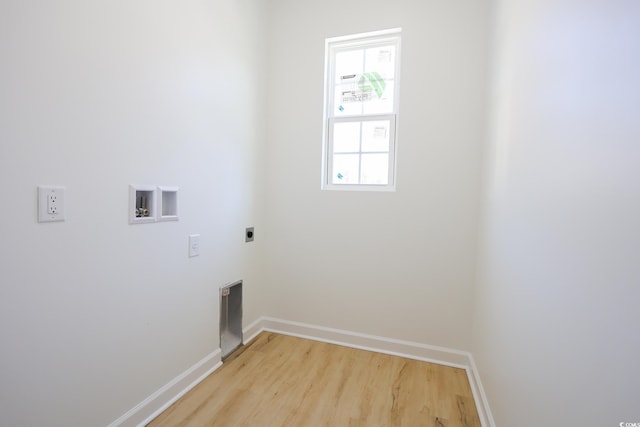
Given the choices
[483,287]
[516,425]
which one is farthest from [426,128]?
[516,425]

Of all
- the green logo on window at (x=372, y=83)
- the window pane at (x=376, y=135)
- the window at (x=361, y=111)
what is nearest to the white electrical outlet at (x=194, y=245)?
the window at (x=361, y=111)

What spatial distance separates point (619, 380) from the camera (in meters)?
0.59

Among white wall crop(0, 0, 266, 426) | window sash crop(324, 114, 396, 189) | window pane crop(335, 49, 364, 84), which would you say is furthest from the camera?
window pane crop(335, 49, 364, 84)

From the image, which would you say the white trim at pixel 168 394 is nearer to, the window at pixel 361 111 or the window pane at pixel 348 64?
the window at pixel 361 111

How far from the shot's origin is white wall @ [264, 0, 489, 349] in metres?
2.13

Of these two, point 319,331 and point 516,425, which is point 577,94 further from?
point 319,331

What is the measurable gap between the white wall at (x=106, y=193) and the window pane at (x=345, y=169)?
3.07 ft

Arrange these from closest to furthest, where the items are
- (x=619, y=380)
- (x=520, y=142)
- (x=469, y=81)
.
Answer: (x=619, y=380)
(x=520, y=142)
(x=469, y=81)

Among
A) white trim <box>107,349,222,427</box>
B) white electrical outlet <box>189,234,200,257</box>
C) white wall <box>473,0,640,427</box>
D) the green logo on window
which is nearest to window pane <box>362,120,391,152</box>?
the green logo on window

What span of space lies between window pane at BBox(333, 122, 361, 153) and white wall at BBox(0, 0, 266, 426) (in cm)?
93

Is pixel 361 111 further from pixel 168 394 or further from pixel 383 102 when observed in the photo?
pixel 168 394

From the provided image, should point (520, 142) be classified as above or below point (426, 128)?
below

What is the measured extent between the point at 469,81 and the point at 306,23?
142cm

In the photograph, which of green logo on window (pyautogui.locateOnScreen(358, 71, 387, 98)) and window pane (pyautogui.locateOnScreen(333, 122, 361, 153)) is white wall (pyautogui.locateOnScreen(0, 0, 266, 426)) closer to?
window pane (pyautogui.locateOnScreen(333, 122, 361, 153))
